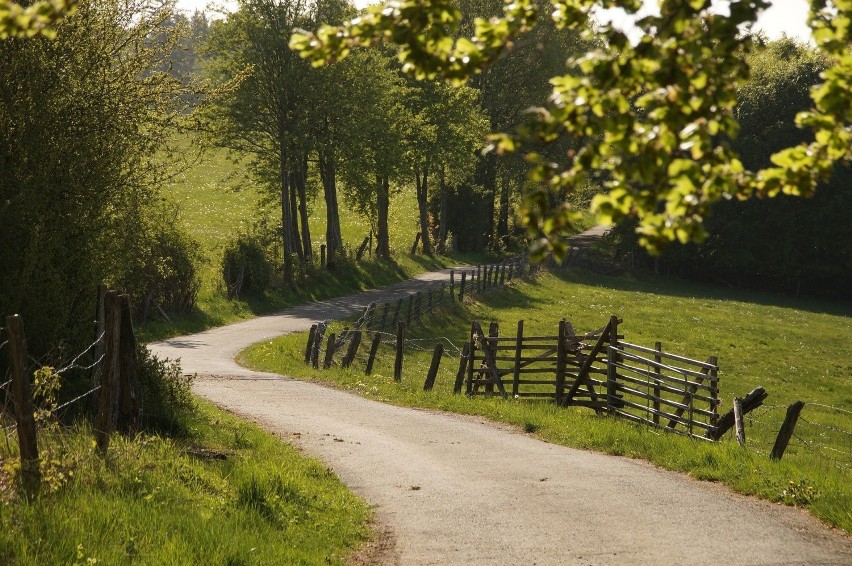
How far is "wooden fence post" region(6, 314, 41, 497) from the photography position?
8.52 meters

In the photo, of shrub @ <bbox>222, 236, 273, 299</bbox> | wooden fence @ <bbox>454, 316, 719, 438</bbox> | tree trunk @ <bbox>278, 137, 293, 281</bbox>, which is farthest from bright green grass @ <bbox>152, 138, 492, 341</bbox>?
wooden fence @ <bbox>454, 316, 719, 438</bbox>

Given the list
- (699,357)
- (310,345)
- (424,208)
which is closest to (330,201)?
(424,208)

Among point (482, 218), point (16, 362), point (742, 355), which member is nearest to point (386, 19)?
point (16, 362)

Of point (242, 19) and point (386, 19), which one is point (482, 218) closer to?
point (242, 19)

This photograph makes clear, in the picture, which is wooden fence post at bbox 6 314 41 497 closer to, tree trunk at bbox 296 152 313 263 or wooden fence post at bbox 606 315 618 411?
wooden fence post at bbox 606 315 618 411

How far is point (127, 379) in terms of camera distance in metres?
11.9

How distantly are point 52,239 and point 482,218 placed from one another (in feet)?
185

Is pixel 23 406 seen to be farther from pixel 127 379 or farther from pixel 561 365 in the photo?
pixel 561 365

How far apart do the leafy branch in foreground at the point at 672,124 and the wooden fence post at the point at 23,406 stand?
4.97 metres

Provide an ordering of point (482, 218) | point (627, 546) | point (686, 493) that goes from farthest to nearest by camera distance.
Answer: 1. point (482, 218)
2. point (686, 493)
3. point (627, 546)

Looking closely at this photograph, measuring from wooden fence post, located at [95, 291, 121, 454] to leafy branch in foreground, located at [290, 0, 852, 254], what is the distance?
6311 millimetres

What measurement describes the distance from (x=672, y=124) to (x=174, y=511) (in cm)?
606

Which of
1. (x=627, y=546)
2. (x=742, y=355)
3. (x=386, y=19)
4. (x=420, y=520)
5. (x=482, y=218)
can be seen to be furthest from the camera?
(x=482, y=218)

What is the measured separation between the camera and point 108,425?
1027cm
